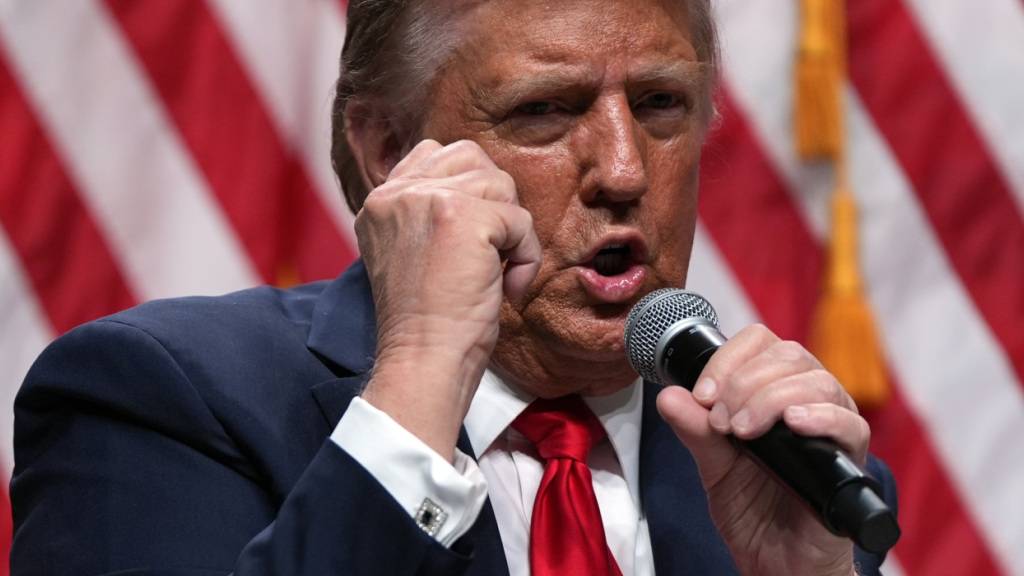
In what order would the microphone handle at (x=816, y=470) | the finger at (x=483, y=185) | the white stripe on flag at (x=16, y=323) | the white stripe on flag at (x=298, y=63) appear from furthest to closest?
the white stripe on flag at (x=298, y=63), the white stripe on flag at (x=16, y=323), the finger at (x=483, y=185), the microphone handle at (x=816, y=470)

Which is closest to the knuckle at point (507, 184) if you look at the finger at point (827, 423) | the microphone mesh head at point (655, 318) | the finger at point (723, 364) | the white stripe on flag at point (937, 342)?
the microphone mesh head at point (655, 318)

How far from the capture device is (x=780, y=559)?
5.91ft

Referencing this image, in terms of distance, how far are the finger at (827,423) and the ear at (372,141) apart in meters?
0.86

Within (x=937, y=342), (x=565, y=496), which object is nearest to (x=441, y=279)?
(x=565, y=496)

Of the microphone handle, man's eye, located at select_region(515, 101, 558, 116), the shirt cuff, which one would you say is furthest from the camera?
man's eye, located at select_region(515, 101, 558, 116)

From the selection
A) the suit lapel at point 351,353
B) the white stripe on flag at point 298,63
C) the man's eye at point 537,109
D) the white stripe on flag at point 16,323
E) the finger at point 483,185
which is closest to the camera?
the finger at point 483,185

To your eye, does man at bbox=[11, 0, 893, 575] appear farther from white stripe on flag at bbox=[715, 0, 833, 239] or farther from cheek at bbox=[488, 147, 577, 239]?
white stripe on flag at bbox=[715, 0, 833, 239]

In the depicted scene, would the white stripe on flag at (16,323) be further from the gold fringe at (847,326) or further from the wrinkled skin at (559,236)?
the gold fringe at (847,326)

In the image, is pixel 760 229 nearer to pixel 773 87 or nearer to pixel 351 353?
pixel 773 87

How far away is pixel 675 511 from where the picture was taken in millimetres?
2035

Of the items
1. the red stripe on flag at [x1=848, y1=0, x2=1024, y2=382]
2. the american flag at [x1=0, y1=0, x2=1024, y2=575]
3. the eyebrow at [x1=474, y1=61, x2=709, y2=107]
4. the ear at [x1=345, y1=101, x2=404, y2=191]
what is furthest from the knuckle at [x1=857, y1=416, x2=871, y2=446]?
the red stripe on flag at [x1=848, y1=0, x2=1024, y2=382]

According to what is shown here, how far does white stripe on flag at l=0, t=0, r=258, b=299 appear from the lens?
3135 mm

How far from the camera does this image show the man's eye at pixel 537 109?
198 cm

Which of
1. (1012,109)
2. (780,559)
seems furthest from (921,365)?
(780,559)
